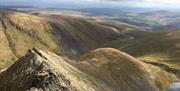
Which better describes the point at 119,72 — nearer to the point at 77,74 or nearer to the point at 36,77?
Result: the point at 77,74

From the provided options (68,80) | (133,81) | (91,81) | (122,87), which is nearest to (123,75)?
(133,81)

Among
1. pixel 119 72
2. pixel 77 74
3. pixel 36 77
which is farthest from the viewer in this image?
pixel 119 72

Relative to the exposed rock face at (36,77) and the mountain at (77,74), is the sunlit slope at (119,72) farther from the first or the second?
the exposed rock face at (36,77)

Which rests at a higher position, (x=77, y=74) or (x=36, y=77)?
(x=36, y=77)

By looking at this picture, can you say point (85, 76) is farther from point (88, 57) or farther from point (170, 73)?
point (170, 73)

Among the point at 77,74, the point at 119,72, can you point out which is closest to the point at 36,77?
the point at 77,74

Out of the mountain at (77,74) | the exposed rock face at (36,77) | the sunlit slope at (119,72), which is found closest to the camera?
the exposed rock face at (36,77)

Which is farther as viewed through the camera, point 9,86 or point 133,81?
point 133,81

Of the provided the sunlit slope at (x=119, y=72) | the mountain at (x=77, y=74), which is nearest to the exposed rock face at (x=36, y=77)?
the mountain at (x=77, y=74)
